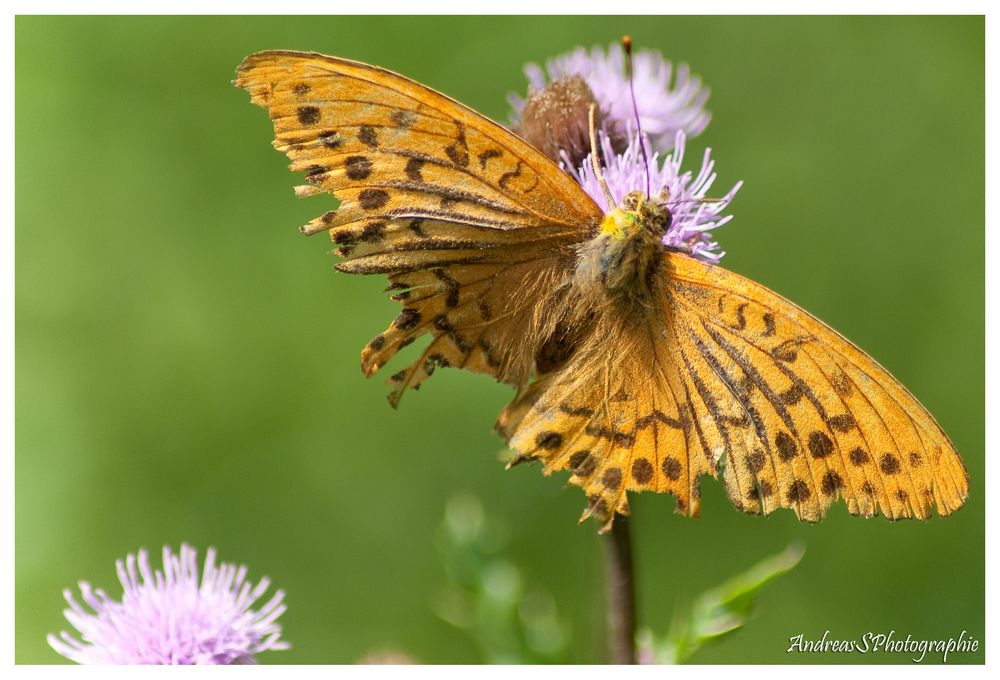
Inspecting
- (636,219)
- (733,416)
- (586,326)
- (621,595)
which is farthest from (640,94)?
(621,595)

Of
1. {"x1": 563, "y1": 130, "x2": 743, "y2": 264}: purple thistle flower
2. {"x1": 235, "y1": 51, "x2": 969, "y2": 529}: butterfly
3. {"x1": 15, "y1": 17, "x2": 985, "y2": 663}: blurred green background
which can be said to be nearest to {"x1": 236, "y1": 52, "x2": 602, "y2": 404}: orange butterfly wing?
{"x1": 235, "y1": 51, "x2": 969, "y2": 529}: butterfly

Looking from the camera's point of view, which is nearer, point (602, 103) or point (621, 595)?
point (621, 595)

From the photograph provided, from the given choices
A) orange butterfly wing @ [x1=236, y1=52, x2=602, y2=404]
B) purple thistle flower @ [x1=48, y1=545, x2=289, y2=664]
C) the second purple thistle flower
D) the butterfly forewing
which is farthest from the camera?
the second purple thistle flower

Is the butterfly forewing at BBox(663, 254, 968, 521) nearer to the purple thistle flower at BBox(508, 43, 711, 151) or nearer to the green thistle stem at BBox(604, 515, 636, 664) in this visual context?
the green thistle stem at BBox(604, 515, 636, 664)

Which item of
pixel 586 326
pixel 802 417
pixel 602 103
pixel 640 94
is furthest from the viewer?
pixel 640 94

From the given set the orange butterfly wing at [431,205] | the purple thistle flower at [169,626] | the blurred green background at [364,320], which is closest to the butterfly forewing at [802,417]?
the orange butterfly wing at [431,205]

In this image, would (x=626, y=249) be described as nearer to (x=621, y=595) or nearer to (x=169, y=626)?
(x=621, y=595)

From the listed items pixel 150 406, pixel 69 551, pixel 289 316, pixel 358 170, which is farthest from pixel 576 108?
pixel 69 551

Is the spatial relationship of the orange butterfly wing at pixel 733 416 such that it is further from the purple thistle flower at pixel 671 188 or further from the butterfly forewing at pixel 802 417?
the purple thistle flower at pixel 671 188
